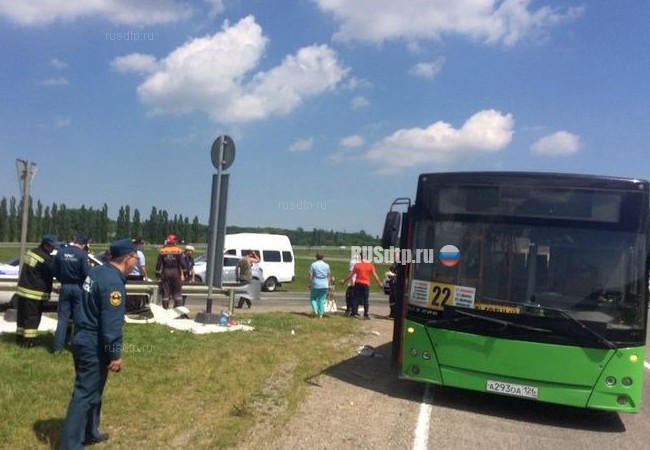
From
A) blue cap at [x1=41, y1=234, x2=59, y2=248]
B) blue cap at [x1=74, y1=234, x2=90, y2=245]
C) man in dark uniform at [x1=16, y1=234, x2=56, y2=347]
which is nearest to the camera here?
man in dark uniform at [x1=16, y1=234, x2=56, y2=347]

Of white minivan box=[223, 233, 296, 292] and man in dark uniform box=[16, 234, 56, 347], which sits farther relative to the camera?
white minivan box=[223, 233, 296, 292]

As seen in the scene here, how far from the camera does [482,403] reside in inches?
320

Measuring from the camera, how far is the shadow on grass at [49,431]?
532 cm

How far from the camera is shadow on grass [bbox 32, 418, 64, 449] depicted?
5325 mm

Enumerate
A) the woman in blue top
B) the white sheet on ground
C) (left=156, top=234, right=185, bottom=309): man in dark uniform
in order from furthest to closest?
the woman in blue top
(left=156, top=234, right=185, bottom=309): man in dark uniform
the white sheet on ground

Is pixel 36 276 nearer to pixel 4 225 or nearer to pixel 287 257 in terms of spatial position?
pixel 287 257

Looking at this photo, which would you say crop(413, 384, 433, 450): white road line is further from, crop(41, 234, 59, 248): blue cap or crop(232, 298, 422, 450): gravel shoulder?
crop(41, 234, 59, 248): blue cap

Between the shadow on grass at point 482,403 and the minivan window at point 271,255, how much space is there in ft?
68.6

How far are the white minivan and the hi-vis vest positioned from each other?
1984 cm

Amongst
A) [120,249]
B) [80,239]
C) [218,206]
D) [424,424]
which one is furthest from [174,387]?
[218,206]

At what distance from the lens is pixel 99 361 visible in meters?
5.10

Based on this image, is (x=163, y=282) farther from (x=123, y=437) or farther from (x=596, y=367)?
(x=596, y=367)

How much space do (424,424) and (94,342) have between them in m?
3.60

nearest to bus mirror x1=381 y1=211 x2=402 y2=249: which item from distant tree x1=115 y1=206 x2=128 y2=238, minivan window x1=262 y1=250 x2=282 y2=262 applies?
Answer: minivan window x1=262 y1=250 x2=282 y2=262
